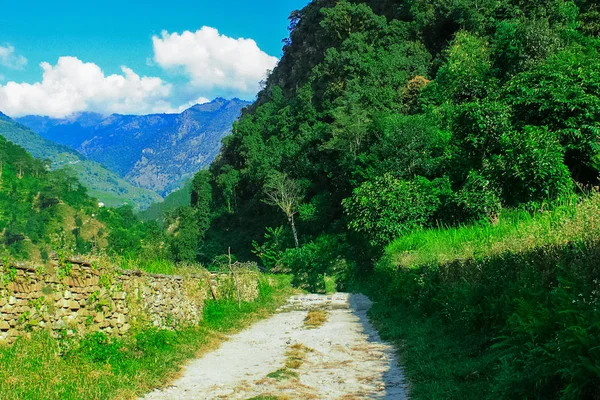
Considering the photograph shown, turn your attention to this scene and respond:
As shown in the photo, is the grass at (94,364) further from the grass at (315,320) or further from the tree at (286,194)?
the tree at (286,194)

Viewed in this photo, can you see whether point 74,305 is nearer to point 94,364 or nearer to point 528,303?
point 94,364

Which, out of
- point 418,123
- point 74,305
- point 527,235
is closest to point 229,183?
point 418,123

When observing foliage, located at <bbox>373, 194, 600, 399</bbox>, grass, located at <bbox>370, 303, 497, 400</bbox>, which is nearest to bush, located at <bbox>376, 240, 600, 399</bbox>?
foliage, located at <bbox>373, 194, 600, 399</bbox>

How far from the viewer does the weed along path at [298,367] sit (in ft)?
25.8

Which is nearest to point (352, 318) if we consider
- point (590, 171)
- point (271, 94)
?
point (590, 171)

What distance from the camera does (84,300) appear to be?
9570 mm

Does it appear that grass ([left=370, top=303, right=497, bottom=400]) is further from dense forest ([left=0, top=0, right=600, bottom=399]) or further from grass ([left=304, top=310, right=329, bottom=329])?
grass ([left=304, top=310, right=329, bottom=329])

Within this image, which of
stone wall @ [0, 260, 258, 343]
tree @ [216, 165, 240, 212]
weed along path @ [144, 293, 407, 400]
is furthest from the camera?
tree @ [216, 165, 240, 212]

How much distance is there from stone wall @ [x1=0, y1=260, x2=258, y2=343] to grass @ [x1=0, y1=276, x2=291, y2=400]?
1.02 ft

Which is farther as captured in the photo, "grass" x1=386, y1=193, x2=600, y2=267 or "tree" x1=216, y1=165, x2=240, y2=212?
"tree" x1=216, y1=165, x2=240, y2=212

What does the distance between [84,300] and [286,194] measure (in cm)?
3854

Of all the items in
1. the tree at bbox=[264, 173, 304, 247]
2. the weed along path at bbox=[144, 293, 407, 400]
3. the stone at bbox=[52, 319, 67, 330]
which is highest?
the tree at bbox=[264, 173, 304, 247]

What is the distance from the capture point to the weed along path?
310 inches

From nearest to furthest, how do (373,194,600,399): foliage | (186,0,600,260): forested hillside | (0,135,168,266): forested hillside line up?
(373,194,600,399): foliage → (186,0,600,260): forested hillside → (0,135,168,266): forested hillside
